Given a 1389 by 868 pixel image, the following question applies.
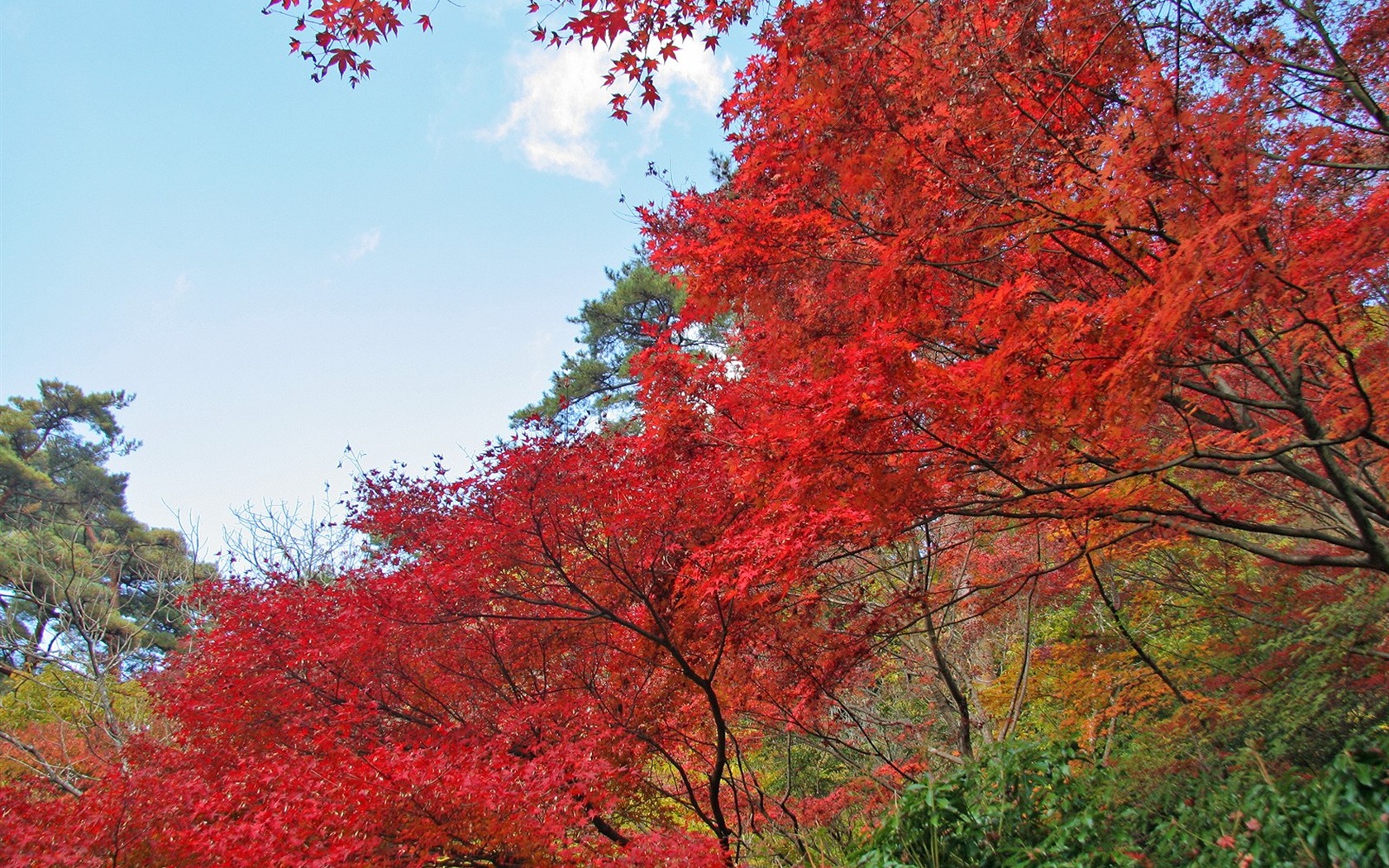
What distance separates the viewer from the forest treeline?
2988 mm

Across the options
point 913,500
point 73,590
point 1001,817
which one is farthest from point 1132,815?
point 73,590

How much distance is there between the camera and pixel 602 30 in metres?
3.54

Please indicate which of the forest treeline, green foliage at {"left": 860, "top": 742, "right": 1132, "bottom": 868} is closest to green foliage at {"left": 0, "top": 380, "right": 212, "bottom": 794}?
the forest treeline

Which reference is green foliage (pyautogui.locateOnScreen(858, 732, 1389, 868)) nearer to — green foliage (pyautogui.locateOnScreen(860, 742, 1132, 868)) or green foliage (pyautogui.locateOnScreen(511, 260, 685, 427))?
green foliage (pyautogui.locateOnScreen(860, 742, 1132, 868))

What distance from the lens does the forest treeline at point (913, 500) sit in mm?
2988

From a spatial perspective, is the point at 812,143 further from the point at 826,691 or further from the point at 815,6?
the point at 826,691

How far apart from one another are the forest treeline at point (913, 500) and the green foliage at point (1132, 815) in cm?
3

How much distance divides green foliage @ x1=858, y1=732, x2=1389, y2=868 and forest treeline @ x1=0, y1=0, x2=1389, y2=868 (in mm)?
25

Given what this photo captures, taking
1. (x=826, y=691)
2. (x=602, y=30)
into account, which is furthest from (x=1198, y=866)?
(x=602, y=30)

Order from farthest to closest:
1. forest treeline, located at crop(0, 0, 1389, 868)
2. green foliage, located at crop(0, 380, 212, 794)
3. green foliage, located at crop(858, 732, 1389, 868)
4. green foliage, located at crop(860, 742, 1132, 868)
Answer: green foliage, located at crop(0, 380, 212, 794)
green foliage, located at crop(860, 742, 1132, 868)
green foliage, located at crop(858, 732, 1389, 868)
forest treeline, located at crop(0, 0, 1389, 868)

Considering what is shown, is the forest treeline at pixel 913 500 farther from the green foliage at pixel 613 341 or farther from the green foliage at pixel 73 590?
the green foliage at pixel 613 341

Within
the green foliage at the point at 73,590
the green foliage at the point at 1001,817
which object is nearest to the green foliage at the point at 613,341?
the green foliage at the point at 73,590

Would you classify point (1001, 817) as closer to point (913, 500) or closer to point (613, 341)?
point (913, 500)

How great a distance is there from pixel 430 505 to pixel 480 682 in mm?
1532
